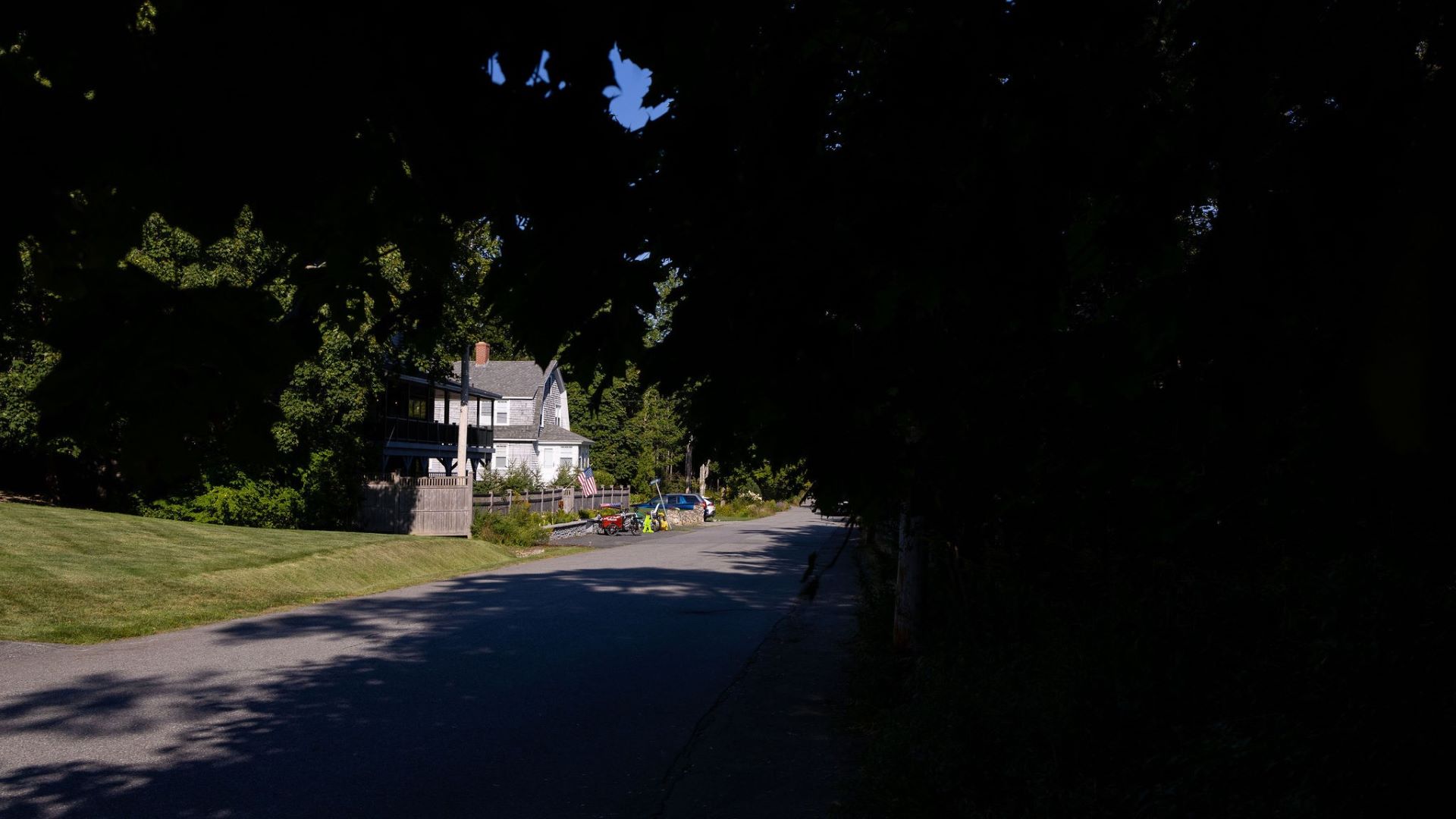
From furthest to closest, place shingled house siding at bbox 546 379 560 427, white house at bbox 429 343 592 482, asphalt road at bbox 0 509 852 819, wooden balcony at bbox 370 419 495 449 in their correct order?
shingled house siding at bbox 546 379 560 427 → white house at bbox 429 343 592 482 → wooden balcony at bbox 370 419 495 449 → asphalt road at bbox 0 509 852 819

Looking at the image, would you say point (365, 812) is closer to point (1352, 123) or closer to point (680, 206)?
point (680, 206)

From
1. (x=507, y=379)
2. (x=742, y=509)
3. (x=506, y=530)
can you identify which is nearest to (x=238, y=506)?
(x=506, y=530)

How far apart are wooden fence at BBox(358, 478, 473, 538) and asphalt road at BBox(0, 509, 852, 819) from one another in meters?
14.3

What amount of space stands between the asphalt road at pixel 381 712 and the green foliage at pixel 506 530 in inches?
547

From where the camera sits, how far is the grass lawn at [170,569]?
1290cm

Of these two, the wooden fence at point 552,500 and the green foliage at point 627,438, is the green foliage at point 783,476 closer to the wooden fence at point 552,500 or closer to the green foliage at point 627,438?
the wooden fence at point 552,500

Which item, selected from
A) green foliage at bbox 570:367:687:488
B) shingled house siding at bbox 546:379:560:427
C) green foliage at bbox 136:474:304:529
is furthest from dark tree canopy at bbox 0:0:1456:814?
green foliage at bbox 570:367:687:488

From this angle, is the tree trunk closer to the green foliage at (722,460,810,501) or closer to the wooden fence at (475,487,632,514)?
the green foliage at (722,460,810,501)

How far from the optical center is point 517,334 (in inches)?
120

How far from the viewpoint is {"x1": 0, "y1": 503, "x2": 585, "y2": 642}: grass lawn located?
42.3ft

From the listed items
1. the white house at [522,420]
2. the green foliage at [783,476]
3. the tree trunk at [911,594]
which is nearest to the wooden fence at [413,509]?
the tree trunk at [911,594]

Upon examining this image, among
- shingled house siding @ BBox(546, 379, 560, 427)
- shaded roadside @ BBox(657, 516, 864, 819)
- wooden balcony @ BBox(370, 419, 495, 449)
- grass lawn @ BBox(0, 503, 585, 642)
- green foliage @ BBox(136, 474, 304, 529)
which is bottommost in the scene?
shaded roadside @ BBox(657, 516, 864, 819)

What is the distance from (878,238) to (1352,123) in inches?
55.3

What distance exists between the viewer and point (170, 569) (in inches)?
667
